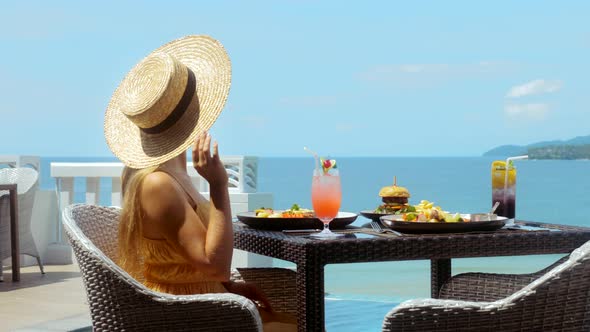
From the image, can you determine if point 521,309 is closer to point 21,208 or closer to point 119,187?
point 21,208

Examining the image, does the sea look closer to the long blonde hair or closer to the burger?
the burger

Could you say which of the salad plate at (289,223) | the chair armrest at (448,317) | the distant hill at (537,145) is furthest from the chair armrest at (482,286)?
the distant hill at (537,145)

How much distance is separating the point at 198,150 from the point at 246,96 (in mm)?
71867

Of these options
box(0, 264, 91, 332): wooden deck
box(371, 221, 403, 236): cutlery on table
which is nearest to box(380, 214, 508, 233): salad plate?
box(371, 221, 403, 236): cutlery on table

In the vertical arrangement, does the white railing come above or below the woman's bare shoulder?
below

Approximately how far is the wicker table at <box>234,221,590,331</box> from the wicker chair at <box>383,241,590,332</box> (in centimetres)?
27

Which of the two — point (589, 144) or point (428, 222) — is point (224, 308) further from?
point (589, 144)

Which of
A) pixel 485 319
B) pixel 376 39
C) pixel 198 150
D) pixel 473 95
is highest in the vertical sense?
pixel 376 39

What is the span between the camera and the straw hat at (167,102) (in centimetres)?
221

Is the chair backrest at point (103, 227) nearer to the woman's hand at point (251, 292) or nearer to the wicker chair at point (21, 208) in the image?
the woman's hand at point (251, 292)

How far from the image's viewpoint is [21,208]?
621 cm

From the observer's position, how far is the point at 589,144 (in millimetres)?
50906

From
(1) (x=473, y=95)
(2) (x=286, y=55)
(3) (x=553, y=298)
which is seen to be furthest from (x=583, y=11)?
(3) (x=553, y=298)

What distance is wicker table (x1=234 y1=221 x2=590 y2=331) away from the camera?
2.19 m
